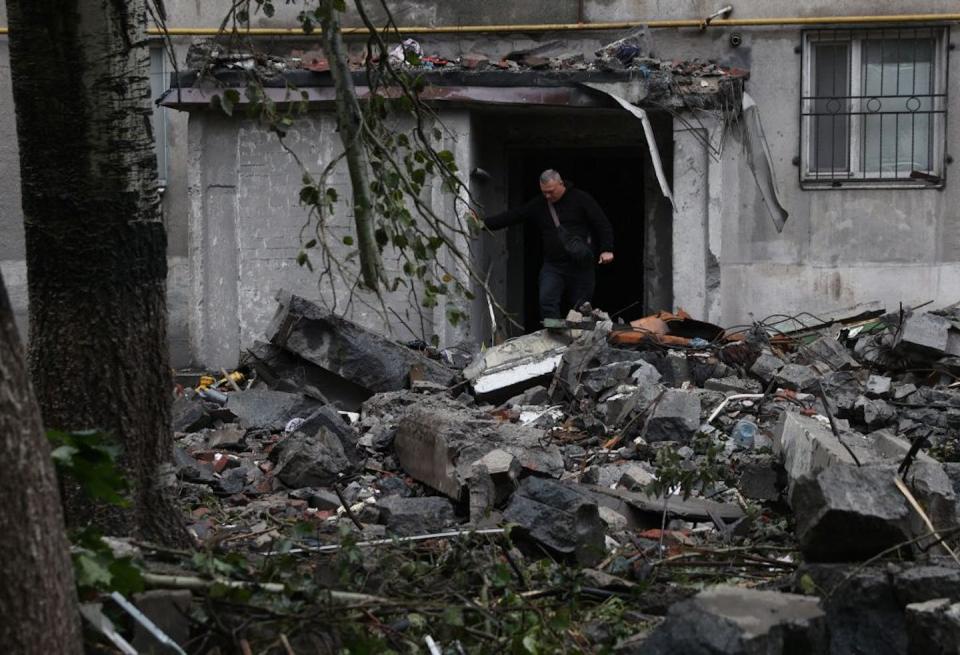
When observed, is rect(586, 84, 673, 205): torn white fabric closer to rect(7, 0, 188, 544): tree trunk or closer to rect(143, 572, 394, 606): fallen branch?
rect(7, 0, 188, 544): tree trunk

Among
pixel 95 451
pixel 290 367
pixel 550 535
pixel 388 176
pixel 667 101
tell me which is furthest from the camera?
pixel 667 101

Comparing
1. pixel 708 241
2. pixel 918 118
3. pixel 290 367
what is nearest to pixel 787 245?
pixel 708 241

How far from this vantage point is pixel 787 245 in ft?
45.6

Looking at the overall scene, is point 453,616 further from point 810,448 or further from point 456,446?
point 456,446

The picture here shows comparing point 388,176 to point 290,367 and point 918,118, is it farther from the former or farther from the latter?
point 918,118

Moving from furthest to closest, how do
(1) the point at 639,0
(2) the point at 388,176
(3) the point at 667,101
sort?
1. (1) the point at 639,0
2. (3) the point at 667,101
3. (2) the point at 388,176

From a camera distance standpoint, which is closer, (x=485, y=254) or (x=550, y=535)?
(x=550, y=535)

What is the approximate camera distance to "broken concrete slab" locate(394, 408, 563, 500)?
23.4 feet

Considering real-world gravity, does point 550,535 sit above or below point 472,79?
below

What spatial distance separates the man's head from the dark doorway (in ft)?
8.82

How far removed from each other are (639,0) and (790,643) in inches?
438

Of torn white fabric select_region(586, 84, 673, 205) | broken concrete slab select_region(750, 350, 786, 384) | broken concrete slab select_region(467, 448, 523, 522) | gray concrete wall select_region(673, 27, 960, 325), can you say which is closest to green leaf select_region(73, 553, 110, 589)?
broken concrete slab select_region(467, 448, 523, 522)

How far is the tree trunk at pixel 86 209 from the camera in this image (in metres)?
4.71

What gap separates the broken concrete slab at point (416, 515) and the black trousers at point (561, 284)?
18.8 ft
